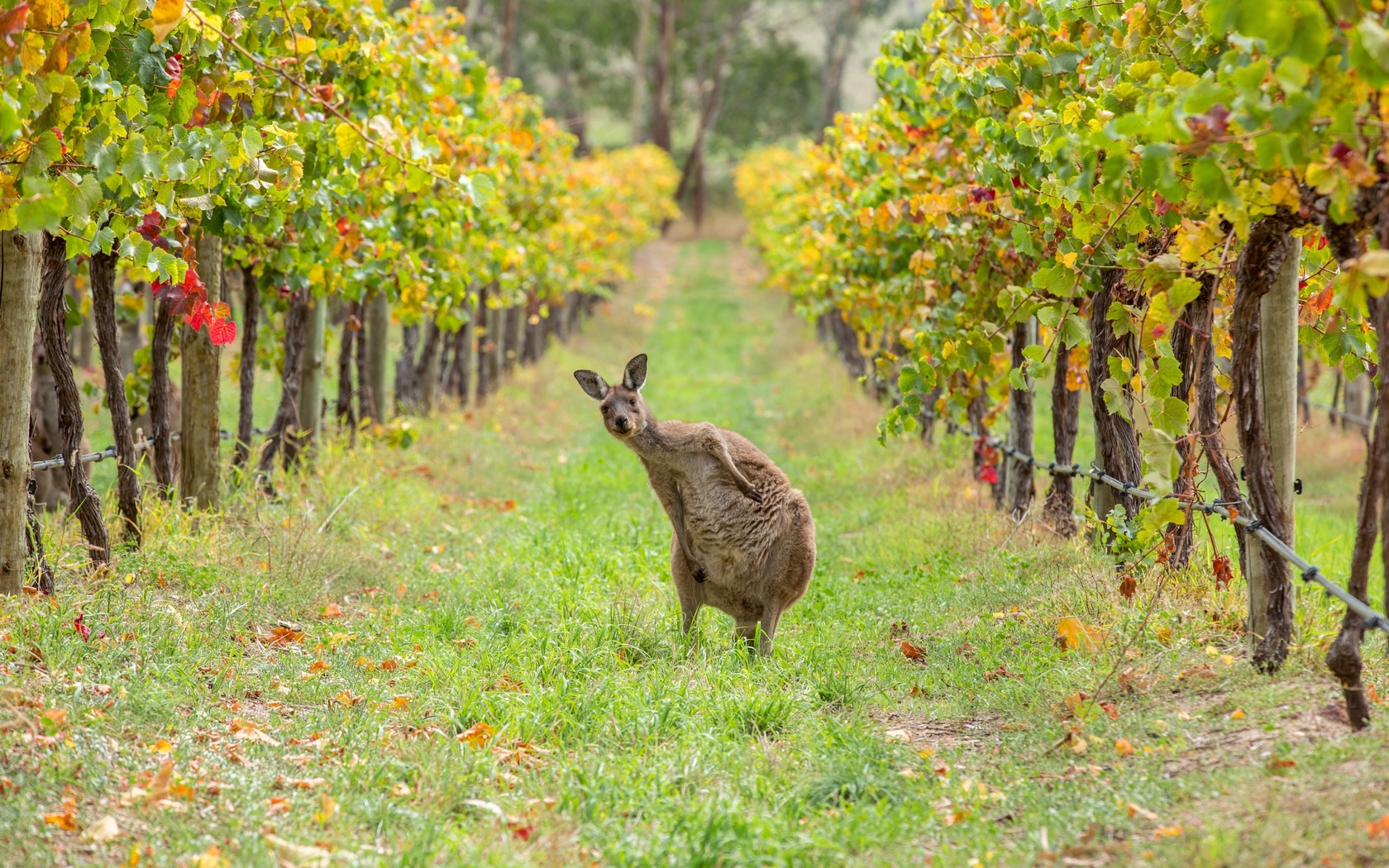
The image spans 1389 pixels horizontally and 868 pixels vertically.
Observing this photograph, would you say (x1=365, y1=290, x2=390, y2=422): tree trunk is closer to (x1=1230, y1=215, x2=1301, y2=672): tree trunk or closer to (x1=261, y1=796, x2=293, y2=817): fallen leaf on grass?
(x1=261, y1=796, x2=293, y2=817): fallen leaf on grass

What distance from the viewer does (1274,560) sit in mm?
5156

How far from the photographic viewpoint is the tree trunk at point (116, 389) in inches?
284

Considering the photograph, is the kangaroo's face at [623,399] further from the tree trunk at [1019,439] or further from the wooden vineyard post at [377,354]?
the wooden vineyard post at [377,354]

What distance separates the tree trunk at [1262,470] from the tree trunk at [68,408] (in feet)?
19.0

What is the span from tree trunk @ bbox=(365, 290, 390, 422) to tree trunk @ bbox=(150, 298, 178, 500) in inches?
169

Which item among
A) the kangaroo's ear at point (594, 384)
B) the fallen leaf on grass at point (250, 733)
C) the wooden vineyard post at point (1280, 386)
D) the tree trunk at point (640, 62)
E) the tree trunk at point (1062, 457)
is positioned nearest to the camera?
the fallen leaf on grass at point (250, 733)

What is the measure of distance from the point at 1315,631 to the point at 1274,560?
1.36 feet

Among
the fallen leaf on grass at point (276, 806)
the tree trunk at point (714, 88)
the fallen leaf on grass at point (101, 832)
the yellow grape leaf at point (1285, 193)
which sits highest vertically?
the tree trunk at point (714, 88)

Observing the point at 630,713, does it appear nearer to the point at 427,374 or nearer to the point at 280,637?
the point at 280,637

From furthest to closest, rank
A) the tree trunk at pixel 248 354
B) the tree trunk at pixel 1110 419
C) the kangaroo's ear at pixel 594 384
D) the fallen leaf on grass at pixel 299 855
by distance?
1. the tree trunk at pixel 248 354
2. the tree trunk at pixel 1110 419
3. the kangaroo's ear at pixel 594 384
4. the fallen leaf on grass at pixel 299 855

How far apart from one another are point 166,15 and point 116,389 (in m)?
3.32

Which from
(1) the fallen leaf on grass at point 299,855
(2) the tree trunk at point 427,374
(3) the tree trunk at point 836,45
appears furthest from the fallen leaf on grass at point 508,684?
(3) the tree trunk at point 836,45

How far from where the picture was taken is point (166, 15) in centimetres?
466

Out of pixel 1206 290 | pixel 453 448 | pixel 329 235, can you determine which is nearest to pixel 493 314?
Answer: pixel 453 448
